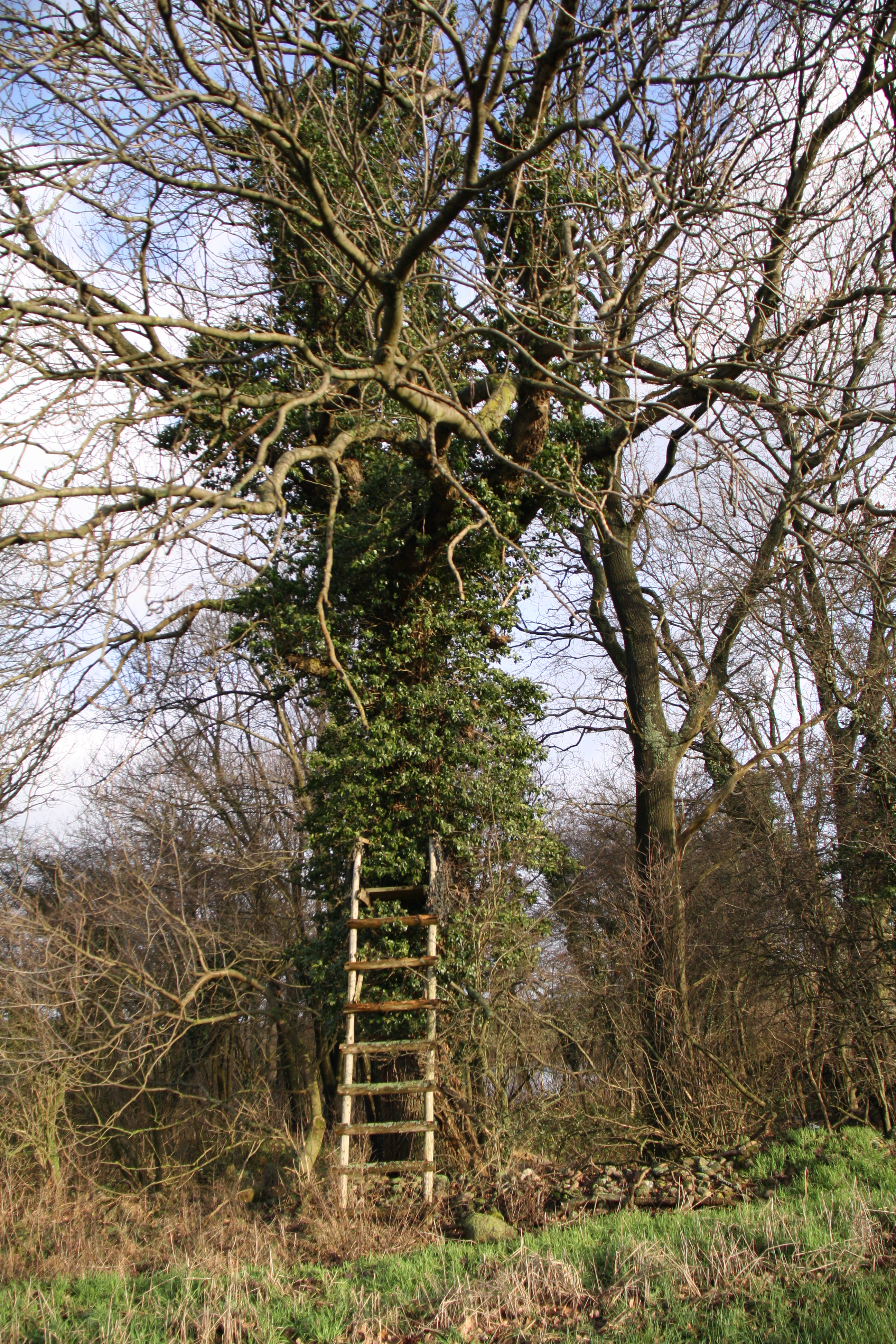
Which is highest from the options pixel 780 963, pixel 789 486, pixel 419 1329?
pixel 789 486

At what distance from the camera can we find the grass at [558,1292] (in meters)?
3.57

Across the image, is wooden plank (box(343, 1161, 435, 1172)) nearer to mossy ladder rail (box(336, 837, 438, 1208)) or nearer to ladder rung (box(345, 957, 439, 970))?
mossy ladder rail (box(336, 837, 438, 1208))

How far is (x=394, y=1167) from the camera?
21.3 ft

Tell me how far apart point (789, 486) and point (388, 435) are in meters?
4.67

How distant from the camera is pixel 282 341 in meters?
6.10

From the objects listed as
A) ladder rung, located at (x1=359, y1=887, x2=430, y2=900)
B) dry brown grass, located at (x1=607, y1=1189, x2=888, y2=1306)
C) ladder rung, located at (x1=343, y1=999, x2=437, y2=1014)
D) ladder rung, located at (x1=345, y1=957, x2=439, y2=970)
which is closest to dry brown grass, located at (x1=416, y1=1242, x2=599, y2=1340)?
dry brown grass, located at (x1=607, y1=1189, x2=888, y2=1306)

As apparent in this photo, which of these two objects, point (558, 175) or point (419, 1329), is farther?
point (558, 175)

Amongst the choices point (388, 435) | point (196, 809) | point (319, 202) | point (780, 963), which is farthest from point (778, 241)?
point (196, 809)

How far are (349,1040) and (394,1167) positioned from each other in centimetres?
108

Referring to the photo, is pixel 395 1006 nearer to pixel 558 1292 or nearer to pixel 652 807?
pixel 558 1292

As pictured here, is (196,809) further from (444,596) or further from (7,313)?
(7,313)

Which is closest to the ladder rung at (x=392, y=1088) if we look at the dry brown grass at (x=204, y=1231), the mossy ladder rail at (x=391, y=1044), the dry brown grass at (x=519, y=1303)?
the mossy ladder rail at (x=391, y=1044)

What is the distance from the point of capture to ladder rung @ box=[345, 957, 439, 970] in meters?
7.41

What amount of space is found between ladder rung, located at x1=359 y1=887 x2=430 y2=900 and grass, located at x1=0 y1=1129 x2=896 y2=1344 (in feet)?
10.7
